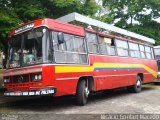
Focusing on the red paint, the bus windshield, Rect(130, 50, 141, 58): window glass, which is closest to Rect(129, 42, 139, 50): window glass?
Rect(130, 50, 141, 58): window glass

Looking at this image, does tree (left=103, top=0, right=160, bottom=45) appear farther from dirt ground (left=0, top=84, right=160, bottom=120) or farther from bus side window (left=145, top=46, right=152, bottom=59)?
dirt ground (left=0, top=84, right=160, bottom=120)

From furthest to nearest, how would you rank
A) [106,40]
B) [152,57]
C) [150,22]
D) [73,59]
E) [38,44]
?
[150,22] < [152,57] < [106,40] < [73,59] < [38,44]

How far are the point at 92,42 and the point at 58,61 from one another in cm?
281

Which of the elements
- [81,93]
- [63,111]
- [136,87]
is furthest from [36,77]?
[136,87]

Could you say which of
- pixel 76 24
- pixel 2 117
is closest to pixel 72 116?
pixel 2 117

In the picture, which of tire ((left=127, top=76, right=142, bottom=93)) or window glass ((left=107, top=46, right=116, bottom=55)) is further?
tire ((left=127, top=76, right=142, bottom=93))

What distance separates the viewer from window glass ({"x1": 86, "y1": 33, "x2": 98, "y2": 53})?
11.5m

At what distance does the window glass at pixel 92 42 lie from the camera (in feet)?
37.7

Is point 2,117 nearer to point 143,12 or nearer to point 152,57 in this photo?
point 152,57

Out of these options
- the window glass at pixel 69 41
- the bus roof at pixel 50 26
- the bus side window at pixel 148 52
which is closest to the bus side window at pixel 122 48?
the bus side window at pixel 148 52

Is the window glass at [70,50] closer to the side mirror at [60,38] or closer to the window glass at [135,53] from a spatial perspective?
the side mirror at [60,38]

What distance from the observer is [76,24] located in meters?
11.4

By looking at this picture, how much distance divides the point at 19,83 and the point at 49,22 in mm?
2290

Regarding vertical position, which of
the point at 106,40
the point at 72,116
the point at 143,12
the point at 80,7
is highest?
the point at 143,12
